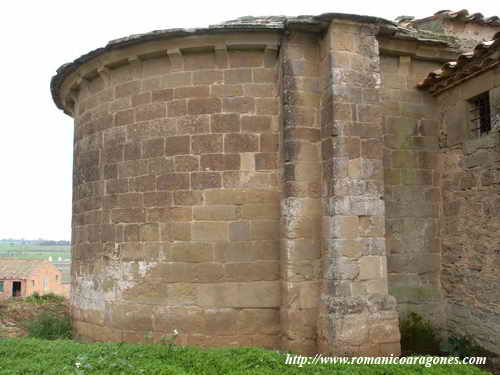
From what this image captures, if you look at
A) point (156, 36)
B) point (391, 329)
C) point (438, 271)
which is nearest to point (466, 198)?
point (438, 271)

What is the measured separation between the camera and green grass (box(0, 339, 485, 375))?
4.41 metres

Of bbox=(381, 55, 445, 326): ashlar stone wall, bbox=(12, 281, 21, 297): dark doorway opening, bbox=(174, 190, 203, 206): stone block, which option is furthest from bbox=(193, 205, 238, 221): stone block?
bbox=(12, 281, 21, 297): dark doorway opening

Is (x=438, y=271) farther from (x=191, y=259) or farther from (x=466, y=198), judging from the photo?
(x=191, y=259)

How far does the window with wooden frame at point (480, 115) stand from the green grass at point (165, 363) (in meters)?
3.11

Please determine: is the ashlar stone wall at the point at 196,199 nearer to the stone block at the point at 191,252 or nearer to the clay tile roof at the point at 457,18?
the stone block at the point at 191,252

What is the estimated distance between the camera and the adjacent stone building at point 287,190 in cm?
547

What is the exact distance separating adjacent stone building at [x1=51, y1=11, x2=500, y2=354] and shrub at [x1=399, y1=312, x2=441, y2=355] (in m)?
0.19

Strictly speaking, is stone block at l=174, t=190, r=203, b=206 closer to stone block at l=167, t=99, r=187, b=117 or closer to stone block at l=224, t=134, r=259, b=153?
stone block at l=224, t=134, r=259, b=153

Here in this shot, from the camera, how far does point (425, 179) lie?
6.68 m

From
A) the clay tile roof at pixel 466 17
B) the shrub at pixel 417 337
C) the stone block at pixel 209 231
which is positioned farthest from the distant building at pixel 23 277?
the clay tile roof at pixel 466 17

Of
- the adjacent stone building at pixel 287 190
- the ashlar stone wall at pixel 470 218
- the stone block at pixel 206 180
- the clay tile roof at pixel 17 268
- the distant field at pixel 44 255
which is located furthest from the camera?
the distant field at pixel 44 255

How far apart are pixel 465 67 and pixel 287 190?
2.89m

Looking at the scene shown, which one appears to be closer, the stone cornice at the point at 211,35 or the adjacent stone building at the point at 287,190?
the adjacent stone building at the point at 287,190

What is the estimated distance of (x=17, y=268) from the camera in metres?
27.3
